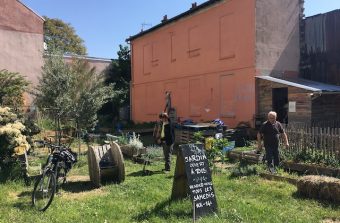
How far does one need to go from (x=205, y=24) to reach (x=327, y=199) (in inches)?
562

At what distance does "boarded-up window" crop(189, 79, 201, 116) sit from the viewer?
20906mm

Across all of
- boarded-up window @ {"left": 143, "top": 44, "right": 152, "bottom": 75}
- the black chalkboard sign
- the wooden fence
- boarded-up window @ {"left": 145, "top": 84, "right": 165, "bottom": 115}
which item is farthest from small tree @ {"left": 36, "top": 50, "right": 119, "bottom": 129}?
boarded-up window @ {"left": 143, "top": 44, "right": 152, "bottom": 75}

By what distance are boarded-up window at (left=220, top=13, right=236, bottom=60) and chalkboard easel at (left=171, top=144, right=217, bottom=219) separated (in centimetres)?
1210

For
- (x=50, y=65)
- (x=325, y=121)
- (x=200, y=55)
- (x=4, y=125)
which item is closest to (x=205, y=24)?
(x=200, y=55)

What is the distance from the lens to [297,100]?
1552cm

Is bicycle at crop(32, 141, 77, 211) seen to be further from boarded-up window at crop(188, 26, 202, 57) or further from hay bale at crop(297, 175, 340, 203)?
boarded-up window at crop(188, 26, 202, 57)

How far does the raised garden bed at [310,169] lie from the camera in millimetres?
9297

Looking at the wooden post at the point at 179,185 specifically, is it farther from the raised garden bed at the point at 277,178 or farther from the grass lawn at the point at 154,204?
the raised garden bed at the point at 277,178

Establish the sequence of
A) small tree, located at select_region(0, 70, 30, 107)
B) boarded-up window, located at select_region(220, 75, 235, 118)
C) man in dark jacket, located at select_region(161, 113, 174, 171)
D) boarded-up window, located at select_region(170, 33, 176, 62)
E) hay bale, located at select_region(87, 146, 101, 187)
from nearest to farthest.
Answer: hay bale, located at select_region(87, 146, 101, 187) < man in dark jacket, located at select_region(161, 113, 174, 171) < boarded-up window, located at select_region(220, 75, 235, 118) < small tree, located at select_region(0, 70, 30, 107) < boarded-up window, located at select_region(170, 33, 176, 62)

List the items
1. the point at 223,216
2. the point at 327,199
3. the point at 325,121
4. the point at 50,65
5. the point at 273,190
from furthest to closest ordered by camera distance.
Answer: the point at 325,121, the point at 50,65, the point at 273,190, the point at 327,199, the point at 223,216

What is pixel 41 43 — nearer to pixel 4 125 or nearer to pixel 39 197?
pixel 4 125

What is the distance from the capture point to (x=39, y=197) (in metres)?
7.57

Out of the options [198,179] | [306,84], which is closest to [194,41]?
[306,84]

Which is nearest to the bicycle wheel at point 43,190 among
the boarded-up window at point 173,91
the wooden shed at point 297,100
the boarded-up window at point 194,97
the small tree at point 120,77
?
the wooden shed at point 297,100
